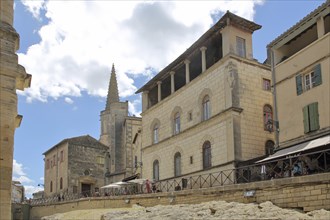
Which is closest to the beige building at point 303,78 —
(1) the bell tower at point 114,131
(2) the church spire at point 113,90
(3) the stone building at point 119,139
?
(3) the stone building at point 119,139

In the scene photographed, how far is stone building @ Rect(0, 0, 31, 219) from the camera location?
8234 millimetres

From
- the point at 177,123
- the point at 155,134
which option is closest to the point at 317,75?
the point at 177,123

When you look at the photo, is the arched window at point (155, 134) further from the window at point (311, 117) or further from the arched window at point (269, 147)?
the window at point (311, 117)

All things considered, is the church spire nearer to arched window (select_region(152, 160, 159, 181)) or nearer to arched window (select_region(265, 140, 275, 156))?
arched window (select_region(152, 160, 159, 181))

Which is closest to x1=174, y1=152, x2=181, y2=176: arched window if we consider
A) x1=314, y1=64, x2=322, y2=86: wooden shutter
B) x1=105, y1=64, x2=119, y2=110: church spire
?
x1=314, y1=64, x2=322, y2=86: wooden shutter

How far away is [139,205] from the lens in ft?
95.7

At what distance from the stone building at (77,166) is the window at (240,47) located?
2959 centimetres

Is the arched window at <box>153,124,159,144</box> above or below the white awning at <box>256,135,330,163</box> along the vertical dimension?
above

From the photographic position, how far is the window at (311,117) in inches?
860

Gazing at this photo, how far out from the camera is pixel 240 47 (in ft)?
99.2

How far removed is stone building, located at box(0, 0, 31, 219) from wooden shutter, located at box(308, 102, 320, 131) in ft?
52.8

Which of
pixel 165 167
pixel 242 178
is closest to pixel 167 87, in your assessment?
pixel 165 167

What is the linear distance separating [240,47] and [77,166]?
31.4 m

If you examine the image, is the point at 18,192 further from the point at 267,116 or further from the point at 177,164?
the point at 267,116
